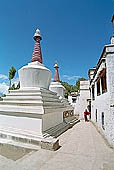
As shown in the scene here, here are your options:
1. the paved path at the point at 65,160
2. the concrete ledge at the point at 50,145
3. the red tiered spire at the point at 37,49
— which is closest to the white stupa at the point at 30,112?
the concrete ledge at the point at 50,145

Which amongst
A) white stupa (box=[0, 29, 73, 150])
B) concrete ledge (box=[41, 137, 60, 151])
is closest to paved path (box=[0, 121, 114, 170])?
concrete ledge (box=[41, 137, 60, 151])

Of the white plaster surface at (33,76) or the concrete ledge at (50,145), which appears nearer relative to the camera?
the concrete ledge at (50,145)

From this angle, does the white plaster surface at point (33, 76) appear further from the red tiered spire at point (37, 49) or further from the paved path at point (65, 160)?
the paved path at point (65, 160)

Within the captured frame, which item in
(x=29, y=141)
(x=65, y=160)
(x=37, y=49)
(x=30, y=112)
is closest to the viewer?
(x=65, y=160)

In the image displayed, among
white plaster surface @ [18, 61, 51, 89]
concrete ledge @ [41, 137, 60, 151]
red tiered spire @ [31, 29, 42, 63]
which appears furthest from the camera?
red tiered spire @ [31, 29, 42, 63]

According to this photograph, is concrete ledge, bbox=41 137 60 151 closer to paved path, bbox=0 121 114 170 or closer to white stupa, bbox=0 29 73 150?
white stupa, bbox=0 29 73 150

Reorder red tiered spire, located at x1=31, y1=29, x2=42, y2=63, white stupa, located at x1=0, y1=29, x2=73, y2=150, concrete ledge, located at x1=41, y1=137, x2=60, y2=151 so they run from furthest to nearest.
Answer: red tiered spire, located at x1=31, y1=29, x2=42, y2=63
white stupa, located at x1=0, y1=29, x2=73, y2=150
concrete ledge, located at x1=41, y1=137, x2=60, y2=151

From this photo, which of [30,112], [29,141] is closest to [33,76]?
[30,112]

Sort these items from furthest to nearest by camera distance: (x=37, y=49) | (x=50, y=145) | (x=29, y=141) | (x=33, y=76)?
(x=37, y=49), (x=33, y=76), (x=29, y=141), (x=50, y=145)

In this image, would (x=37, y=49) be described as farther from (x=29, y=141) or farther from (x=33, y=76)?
(x=29, y=141)

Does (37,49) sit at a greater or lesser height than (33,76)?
greater

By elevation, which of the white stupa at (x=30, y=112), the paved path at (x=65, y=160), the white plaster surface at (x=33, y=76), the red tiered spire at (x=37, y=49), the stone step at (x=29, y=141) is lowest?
the paved path at (x=65, y=160)

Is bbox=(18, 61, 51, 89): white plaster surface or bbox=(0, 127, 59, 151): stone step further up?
bbox=(18, 61, 51, 89): white plaster surface

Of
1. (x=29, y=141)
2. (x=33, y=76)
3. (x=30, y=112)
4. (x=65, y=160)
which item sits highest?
(x=33, y=76)
